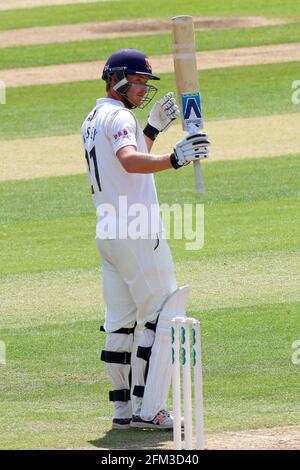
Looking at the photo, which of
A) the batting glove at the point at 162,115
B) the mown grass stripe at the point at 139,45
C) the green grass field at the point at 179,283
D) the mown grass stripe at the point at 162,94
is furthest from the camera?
the mown grass stripe at the point at 139,45

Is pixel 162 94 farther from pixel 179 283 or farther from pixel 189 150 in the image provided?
pixel 189 150

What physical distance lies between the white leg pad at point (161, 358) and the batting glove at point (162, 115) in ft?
3.66

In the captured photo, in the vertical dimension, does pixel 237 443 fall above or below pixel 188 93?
below

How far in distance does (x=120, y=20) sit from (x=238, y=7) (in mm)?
2626

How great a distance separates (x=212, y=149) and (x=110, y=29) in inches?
384

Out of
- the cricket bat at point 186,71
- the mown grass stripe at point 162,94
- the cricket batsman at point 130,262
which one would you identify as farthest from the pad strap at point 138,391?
the mown grass stripe at point 162,94

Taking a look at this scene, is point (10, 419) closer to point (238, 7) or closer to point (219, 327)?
point (219, 327)

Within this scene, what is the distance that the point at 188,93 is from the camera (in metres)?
7.26

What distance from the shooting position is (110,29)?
2648 centimetres

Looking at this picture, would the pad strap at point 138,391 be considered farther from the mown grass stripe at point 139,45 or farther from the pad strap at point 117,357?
the mown grass stripe at point 139,45

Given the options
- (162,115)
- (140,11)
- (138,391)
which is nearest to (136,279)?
(138,391)

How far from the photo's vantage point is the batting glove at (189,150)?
674 centimetres

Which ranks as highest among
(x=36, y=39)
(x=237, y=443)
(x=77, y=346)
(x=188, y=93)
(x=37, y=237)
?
(x=36, y=39)

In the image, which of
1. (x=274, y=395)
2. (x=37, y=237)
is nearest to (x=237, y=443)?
(x=274, y=395)
